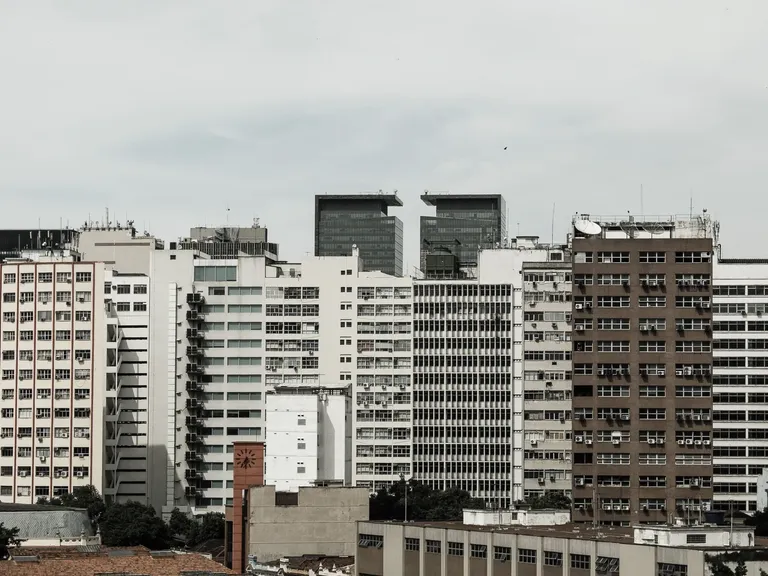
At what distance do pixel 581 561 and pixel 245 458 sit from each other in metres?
80.7

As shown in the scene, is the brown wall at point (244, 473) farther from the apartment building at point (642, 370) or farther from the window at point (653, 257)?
the window at point (653, 257)

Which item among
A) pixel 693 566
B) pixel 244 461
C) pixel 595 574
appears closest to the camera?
pixel 693 566

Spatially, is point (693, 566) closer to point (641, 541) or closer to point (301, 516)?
point (641, 541)

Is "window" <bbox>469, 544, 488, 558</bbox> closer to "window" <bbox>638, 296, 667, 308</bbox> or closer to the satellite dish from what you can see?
"window" <bbox>638, 296, 667, 308</bbox>

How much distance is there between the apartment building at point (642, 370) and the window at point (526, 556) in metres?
57.5

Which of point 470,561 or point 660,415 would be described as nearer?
point 470,561

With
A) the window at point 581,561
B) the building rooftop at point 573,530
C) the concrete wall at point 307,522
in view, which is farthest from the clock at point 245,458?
the window at point 581,561

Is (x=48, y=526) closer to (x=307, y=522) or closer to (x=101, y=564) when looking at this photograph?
(x=307, y=522)

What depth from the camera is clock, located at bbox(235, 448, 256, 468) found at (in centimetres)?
19588

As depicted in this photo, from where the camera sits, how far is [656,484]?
185000 millimetres

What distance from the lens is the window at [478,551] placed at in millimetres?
130250

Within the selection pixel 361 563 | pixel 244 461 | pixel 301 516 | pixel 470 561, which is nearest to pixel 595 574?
pixel 470 561

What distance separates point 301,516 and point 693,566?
7426 centimetres

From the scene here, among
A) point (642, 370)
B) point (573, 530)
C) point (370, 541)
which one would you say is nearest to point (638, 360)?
point (642, 370)
